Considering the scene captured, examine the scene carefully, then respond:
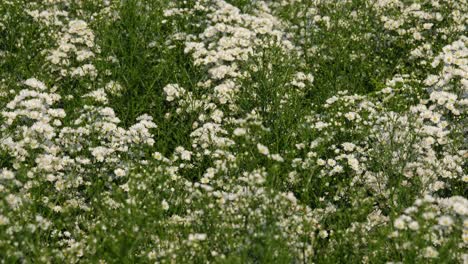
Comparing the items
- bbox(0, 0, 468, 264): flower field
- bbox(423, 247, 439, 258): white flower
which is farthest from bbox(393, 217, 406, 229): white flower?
bbox(423, 247, 439, 258): white flower

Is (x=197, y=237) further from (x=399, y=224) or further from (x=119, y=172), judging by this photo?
(x=119, y=172)

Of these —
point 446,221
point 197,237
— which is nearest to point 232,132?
point 197,237

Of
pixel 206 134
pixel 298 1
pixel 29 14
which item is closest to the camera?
pixel 206 134

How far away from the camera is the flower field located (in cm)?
507

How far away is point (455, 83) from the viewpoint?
7000 millimetres

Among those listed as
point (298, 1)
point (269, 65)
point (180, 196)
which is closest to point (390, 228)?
point (180, 196)

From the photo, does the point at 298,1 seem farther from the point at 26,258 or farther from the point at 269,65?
the point at 26,258

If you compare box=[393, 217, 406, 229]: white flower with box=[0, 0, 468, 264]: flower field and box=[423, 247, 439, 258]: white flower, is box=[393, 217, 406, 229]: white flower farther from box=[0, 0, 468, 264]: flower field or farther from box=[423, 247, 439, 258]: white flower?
box=[423, 247, 439, 258]: white flower

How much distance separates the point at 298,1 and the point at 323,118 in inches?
137

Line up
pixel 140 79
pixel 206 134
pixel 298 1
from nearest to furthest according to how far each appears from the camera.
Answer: pixel 206 134 < pixel 140 79 < pixel 298 1

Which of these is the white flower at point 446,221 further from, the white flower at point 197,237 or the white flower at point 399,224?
the white flower at point 197,237

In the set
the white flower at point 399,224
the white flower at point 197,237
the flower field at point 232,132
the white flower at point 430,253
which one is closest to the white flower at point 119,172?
the flower field at point 232,132

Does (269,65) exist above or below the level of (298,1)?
below

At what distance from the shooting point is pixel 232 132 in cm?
700
